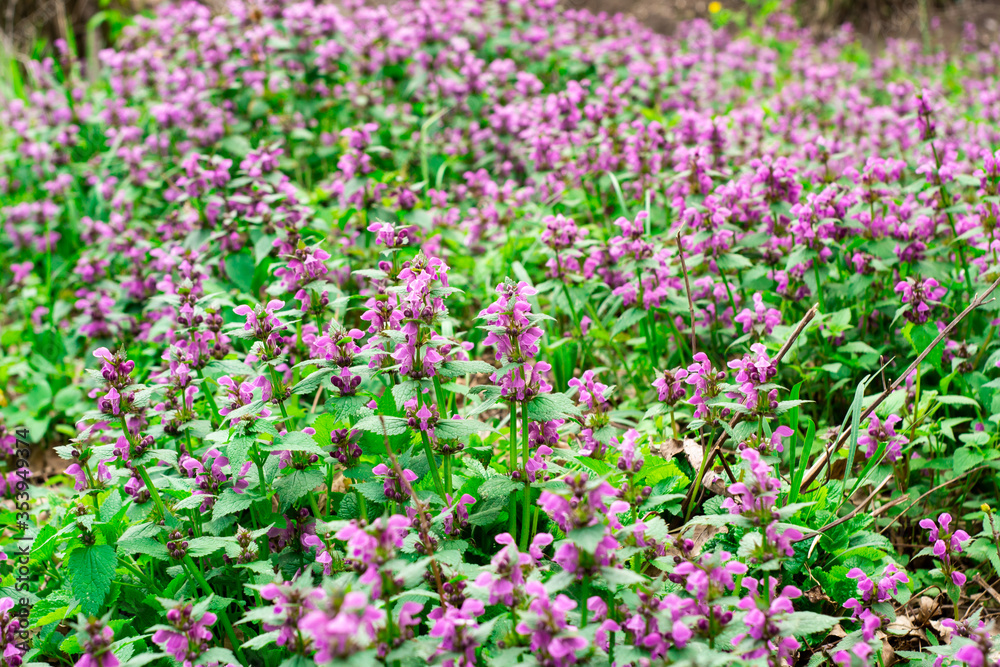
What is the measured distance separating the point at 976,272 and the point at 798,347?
890mm

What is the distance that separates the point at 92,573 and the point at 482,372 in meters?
1.17

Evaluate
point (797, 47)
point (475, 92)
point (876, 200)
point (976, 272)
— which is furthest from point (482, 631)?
point (797, 47)

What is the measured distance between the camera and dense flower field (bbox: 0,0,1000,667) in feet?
5.56

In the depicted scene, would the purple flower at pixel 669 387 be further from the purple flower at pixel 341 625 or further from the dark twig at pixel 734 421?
the purple flower at pixel 341 625

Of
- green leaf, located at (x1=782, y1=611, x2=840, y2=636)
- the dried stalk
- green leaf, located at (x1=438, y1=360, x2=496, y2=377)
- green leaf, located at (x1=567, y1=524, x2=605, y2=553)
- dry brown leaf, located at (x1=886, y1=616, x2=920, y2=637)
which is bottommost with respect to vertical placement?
dry brown leaf, located at (x1=886, y1=616, x2=920, y2=637)

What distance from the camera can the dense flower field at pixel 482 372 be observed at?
5.56 ft

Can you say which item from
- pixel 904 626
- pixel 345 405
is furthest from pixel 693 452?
pixel 345 405

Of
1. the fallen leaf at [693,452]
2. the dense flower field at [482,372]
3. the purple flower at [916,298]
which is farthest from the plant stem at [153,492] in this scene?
the purple flower at [916,298]

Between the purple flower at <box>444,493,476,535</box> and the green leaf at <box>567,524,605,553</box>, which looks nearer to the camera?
the green leaf at <box>567,524,605,553</box>

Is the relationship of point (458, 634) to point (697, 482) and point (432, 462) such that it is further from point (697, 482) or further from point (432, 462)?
point (697, 482)

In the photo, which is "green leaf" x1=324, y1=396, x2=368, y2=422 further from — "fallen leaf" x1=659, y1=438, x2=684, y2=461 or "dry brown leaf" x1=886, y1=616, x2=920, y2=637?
"dry brown leaf" x1=886, y1=616, x2=920, y2=637

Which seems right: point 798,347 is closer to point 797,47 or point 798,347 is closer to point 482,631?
point 482,631

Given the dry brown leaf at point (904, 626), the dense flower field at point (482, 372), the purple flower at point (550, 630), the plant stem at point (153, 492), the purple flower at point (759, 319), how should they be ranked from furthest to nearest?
the purple flower at point (759, 319), the plant stem at point (153, 492), the dry brown leaf at point (904, 626), the dense flower field at point (482, 372), the purple flower at point (550, 630)

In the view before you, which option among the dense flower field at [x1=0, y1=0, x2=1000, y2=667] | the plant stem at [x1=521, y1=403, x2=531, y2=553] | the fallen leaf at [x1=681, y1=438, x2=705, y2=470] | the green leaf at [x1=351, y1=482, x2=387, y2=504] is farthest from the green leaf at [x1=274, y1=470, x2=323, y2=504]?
the fallen leaf at [x1=681, y1=438, x2=705, y2=470]
